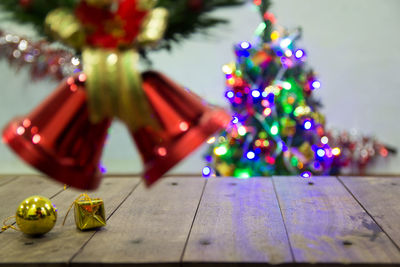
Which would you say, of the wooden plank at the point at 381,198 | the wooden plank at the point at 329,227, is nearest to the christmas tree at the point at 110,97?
the wooden plank at the point at 329,227

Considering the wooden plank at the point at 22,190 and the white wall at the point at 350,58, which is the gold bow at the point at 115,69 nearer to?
the wooden plank at the point at 22,190

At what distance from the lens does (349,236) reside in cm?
113

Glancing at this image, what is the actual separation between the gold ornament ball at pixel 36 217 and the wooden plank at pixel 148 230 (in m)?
0.11

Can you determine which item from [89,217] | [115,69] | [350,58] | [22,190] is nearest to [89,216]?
[89,217]

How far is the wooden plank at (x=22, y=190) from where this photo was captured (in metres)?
1.44

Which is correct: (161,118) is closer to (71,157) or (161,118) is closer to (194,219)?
(71,157)

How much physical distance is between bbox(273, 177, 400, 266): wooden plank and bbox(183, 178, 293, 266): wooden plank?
0.03 m

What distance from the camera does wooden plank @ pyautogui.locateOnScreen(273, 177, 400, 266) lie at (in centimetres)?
100

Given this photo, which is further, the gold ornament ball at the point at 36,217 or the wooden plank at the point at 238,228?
the gold ornament ball at the point at 36,217

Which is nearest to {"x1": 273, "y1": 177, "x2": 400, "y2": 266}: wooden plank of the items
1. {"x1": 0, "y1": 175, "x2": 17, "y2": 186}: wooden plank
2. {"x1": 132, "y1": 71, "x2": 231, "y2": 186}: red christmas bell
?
{"x1": 132, "y1": 71, "x2": 231, "y2": 186}: red christmas bell

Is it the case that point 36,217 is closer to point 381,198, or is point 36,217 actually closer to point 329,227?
point 329,227

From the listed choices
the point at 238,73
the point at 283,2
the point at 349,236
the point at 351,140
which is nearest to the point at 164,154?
the point at 349,236

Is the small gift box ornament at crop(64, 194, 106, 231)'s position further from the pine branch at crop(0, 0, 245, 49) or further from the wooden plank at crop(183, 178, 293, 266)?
the pine branch at crop(0, 0, 245, 49)

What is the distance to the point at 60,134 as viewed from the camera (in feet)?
2.37
